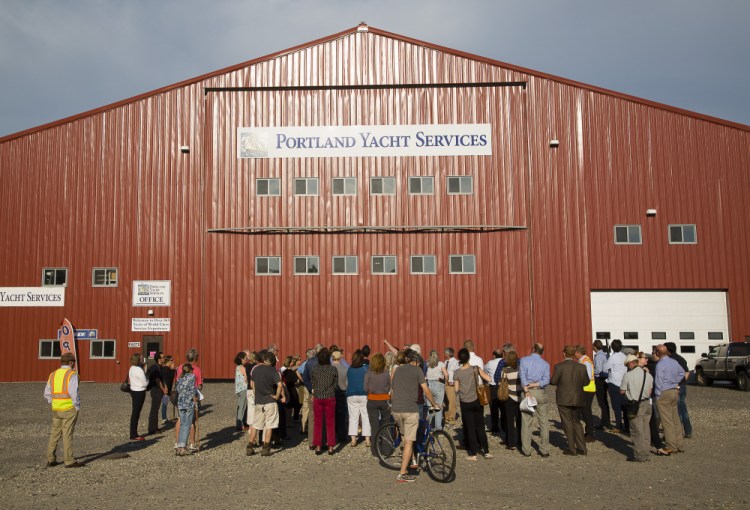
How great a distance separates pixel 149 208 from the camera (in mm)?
24797

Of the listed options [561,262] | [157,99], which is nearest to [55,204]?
[157,99]

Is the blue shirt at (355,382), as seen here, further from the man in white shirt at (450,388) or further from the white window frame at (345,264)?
the white window frame at (345,264)

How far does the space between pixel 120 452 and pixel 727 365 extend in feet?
62.8

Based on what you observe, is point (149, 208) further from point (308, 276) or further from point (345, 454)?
point (345, 454)

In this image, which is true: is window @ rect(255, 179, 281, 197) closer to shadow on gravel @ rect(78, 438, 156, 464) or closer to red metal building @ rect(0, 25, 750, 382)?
red metal building @ rect(0, 25, 750, 382)

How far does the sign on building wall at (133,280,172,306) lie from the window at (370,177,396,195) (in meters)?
8.91

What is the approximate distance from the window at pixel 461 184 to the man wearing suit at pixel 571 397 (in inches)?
587

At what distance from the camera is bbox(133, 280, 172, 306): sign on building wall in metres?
24.4

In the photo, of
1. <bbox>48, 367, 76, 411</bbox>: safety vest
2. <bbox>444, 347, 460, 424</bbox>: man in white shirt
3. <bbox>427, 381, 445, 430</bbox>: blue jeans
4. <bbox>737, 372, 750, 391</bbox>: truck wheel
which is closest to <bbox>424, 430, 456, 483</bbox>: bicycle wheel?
<bbox>427, 381, 445, 430</bbox>: blue jeans

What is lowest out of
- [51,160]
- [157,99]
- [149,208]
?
[149,208]

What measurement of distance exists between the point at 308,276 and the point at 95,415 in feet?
33.6

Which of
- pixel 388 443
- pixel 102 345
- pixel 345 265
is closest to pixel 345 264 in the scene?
pixel 345 265

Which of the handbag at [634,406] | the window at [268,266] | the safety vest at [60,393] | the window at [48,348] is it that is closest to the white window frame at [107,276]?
the window at [48,348]

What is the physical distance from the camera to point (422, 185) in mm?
24781
